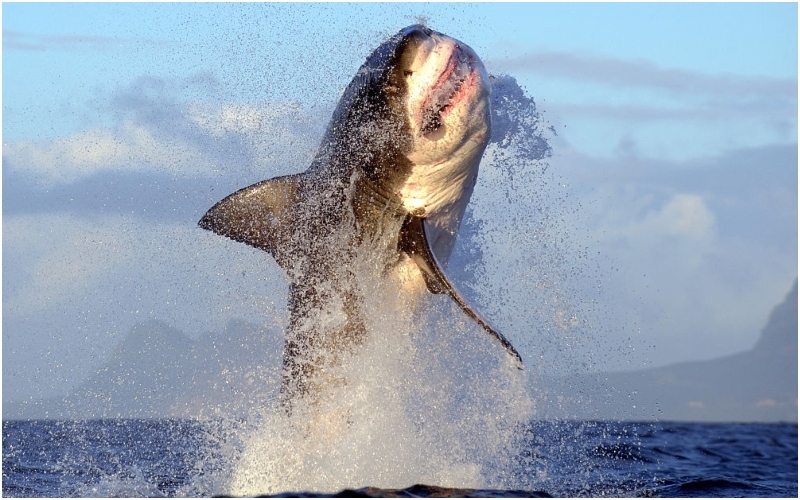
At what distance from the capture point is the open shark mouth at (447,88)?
914 cm

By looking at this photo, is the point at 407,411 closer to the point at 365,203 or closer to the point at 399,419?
the point at 399,419

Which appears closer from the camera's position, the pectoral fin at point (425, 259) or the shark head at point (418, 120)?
the shark head at point (418, 120)

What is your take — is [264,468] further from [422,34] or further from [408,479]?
[422,34]

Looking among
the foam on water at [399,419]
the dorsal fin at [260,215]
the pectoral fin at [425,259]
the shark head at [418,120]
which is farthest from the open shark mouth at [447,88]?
the foam on water at [399,419]

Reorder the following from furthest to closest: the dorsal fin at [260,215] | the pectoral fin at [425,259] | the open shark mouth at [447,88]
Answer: the dorsal fin at [260,215] < the pectoral fin at [425,259] < the open shark mouth at [447,88]

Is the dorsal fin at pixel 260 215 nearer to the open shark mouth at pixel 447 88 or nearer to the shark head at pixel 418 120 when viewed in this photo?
the shark head at pixel 418 120

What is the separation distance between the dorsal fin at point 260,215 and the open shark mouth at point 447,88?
1.84m

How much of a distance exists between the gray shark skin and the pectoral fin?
1 cm

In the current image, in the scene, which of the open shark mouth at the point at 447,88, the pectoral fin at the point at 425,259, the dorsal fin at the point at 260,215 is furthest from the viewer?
the dorsal fin at the point at 260,215

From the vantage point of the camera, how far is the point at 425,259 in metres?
9.75

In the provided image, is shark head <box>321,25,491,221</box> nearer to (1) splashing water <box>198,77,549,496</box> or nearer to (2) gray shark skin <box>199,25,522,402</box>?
(2) gray shark skin <box>199,25,522,402</box>

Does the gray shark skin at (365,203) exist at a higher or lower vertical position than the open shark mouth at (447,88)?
lower

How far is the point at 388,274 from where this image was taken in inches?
413

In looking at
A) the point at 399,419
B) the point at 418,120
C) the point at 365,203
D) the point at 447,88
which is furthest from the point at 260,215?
the point at 399,419
